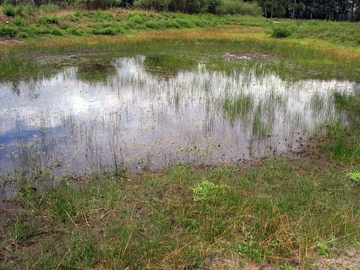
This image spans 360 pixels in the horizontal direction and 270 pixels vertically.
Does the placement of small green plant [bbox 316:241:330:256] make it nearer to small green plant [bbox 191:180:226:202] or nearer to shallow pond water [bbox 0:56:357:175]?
small green plant [bbox 191:180:226:202]

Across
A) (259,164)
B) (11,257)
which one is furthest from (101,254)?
(259,164)

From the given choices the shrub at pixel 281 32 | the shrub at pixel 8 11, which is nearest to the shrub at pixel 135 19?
the shrub at pixel 8 11

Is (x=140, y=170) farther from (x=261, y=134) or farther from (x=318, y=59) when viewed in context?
(x=318, y=59)

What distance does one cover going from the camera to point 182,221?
4379 mm

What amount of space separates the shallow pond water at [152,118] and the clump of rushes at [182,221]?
987mm

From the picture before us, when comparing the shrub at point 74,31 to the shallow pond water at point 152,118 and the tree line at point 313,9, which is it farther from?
the tree line at point 313,9

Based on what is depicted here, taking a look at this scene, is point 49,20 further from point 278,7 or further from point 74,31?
point 278,7

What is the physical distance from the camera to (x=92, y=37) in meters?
23.0

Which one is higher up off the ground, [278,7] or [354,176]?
[278,7]

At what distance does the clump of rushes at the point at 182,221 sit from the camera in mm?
3703

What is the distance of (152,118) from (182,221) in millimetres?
4559

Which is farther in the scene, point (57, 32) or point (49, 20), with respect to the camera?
point (49, 20)


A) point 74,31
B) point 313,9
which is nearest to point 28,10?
point 74,31

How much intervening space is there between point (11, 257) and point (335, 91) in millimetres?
11066
